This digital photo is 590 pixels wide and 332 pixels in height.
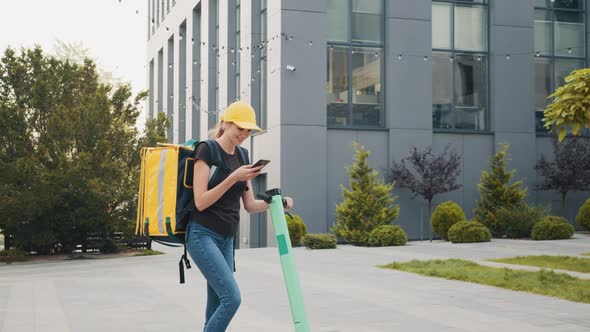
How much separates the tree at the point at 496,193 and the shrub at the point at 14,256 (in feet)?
42.2

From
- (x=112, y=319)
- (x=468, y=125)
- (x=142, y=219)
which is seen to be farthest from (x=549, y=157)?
(x=142, y=219)

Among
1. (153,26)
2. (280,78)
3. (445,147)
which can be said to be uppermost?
(153,26)

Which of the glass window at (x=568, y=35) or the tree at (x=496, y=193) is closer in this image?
the tree at (x=496, y=193)

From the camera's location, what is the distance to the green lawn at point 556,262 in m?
13.5

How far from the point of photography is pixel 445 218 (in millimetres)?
22109

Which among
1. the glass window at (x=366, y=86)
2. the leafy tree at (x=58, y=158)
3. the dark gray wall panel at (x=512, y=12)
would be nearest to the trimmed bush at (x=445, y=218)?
the glass window at (x=366, y=86)

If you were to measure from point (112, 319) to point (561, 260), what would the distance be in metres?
9.46

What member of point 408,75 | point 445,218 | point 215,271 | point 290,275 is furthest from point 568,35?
point 290,275

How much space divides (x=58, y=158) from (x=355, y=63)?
32.4ft

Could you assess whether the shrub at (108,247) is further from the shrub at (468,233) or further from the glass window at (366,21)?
the glass window at (366,21)

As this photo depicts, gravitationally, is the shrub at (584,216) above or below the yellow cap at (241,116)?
below

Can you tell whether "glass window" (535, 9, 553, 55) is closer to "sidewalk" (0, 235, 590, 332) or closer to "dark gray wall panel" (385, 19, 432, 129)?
"dark gray wall panel" (385, 19, 432, 129)

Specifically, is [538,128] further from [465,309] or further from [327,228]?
[465,309]

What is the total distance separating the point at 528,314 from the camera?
27.6 feet
